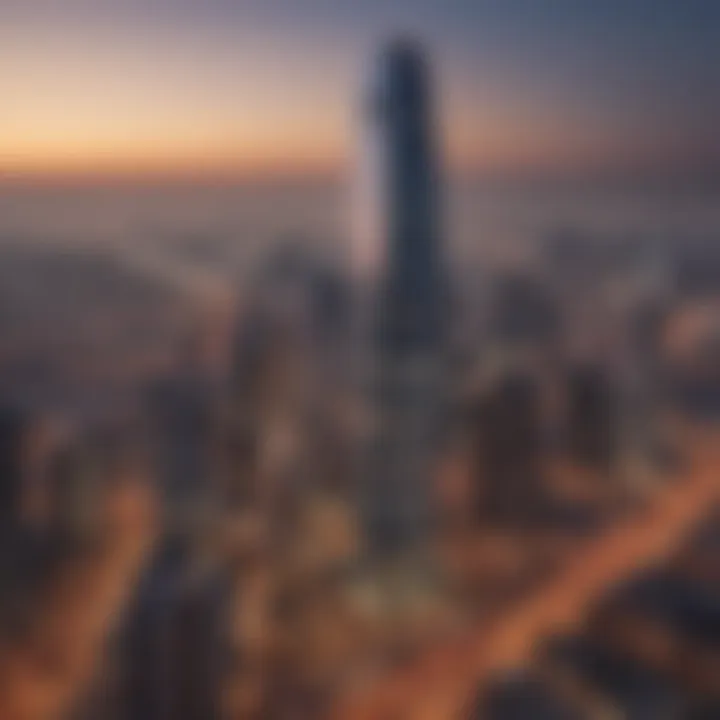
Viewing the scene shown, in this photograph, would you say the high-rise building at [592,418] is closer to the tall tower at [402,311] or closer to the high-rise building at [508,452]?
the high-rise building at [508,452]

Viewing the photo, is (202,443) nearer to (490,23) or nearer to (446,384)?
(446,384)

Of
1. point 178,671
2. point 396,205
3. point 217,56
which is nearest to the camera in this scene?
point 178,671

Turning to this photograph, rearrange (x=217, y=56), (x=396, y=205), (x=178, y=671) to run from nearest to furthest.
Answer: (x=178, y=671) → (x=396, y=205) → (x=217, y=56)

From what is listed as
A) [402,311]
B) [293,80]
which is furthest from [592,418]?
[293,80]

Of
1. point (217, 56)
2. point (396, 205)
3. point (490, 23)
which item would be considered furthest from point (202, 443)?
point (490, 23)

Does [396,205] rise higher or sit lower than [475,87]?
lower

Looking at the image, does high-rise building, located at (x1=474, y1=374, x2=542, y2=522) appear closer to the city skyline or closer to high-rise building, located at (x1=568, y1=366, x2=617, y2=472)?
high-rise building, located at (x1=568, y1=366, x2=617, y2=472)

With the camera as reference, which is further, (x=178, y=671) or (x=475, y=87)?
(x=475, y=87)
